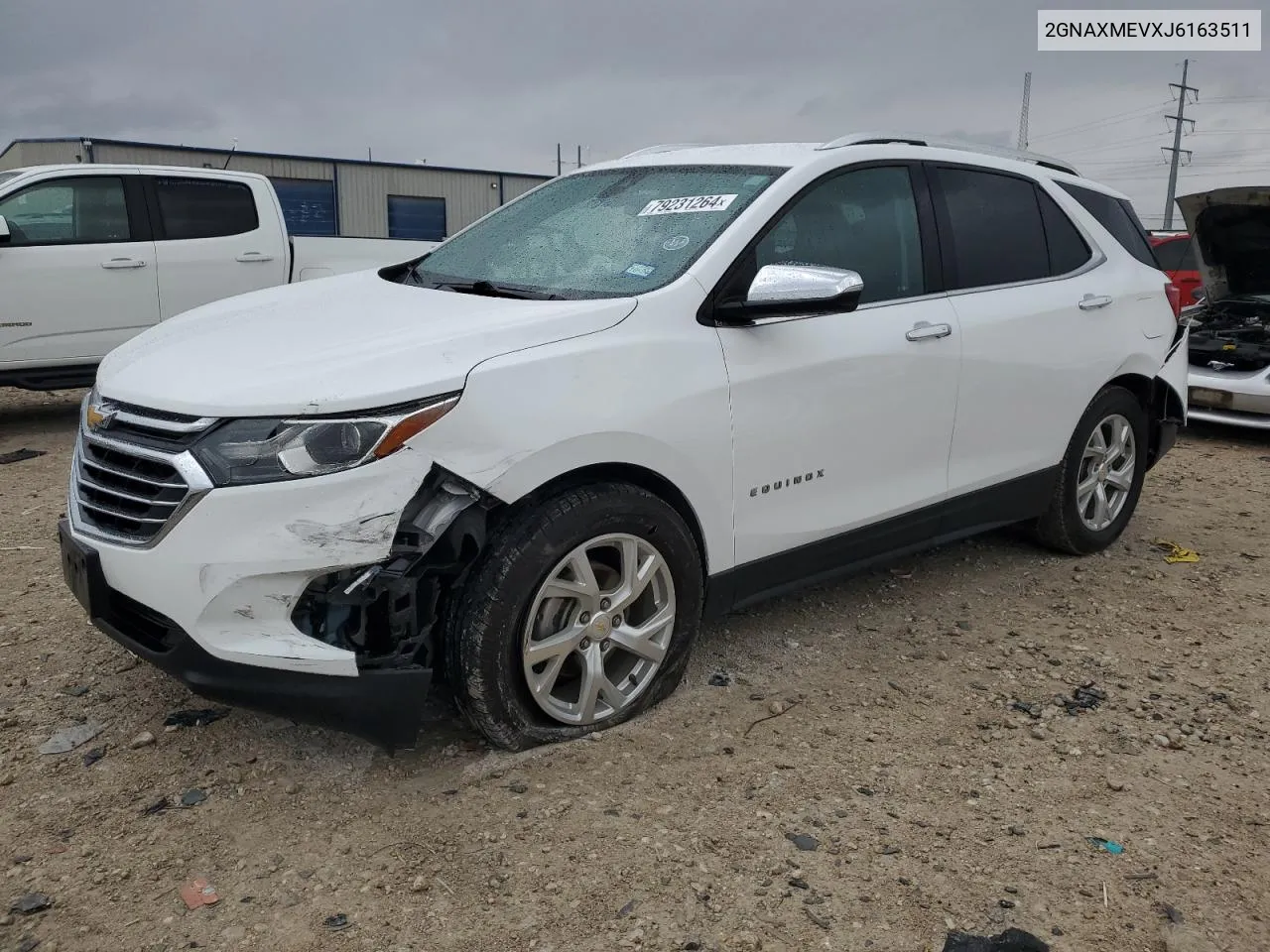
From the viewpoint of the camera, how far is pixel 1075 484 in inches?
185

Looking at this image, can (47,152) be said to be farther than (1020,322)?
Yes

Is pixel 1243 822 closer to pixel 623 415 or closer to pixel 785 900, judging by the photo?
pixel 785 900

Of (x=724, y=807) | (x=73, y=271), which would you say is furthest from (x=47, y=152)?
(x=724, y=807)

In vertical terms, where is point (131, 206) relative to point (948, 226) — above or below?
above

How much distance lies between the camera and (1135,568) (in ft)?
16.3

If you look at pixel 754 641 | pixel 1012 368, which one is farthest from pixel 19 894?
pixel 1012 368

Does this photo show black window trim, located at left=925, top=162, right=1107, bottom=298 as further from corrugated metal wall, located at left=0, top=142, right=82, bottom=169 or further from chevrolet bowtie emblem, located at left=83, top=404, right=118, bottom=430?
corrugated metal wall, located at left=0, top=142, right=82, bottom=169

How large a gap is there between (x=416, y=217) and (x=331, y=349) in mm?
32077

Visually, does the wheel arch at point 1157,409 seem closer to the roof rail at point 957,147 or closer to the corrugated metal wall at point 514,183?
the roof rail at point 957,147

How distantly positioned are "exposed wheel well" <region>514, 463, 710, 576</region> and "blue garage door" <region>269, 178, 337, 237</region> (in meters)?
29.4

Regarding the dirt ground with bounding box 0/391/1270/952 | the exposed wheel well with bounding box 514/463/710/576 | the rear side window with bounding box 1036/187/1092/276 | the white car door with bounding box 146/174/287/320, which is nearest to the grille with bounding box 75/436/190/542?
the dirt ground with bounding box 0/391/1270/952

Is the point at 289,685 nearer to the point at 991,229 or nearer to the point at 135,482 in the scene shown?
the point at 135,482

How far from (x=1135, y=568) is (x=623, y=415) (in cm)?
Result: 319

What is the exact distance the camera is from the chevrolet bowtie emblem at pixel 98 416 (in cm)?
286
